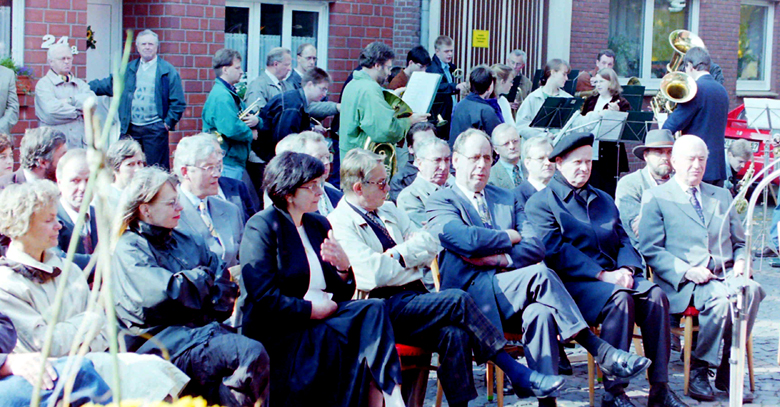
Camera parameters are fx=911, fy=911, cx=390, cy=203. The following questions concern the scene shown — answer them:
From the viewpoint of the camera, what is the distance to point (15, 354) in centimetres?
306

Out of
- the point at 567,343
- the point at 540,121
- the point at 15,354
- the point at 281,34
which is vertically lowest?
the point at 567,343

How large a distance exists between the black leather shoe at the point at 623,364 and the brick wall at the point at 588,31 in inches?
356

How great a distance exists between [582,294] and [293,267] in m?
1.73

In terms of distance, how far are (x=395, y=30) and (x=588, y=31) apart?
3.60 m

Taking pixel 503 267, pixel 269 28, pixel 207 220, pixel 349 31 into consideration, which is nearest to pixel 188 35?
pixel 269 28

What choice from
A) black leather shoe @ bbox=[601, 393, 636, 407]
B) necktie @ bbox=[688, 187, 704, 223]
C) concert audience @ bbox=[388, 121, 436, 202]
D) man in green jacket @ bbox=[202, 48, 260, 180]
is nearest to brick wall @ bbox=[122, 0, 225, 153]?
man in green jacket @ bbox=[202, 48, 260, 180]

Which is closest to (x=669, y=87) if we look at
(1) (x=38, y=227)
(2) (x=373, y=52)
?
(2) (x=373, y=52)

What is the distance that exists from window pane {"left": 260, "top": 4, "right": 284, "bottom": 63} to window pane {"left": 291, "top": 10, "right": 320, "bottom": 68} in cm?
18

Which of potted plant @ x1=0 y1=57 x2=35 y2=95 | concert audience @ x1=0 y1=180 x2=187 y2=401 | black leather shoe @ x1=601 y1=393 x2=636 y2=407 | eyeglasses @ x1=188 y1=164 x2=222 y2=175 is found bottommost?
black leather shoe @ x1=601 y1=393 x2=636 y2=407

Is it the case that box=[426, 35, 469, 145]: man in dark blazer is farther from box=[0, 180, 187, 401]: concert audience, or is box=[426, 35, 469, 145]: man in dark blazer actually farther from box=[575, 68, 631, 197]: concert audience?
box=[0, 180, 187, 401]: concert audience

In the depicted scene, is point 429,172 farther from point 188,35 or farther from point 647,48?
point 647,48

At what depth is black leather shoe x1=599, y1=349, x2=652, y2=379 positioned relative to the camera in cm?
443

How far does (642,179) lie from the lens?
20.0ft

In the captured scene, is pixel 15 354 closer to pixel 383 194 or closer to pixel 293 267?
pixel 293 267
